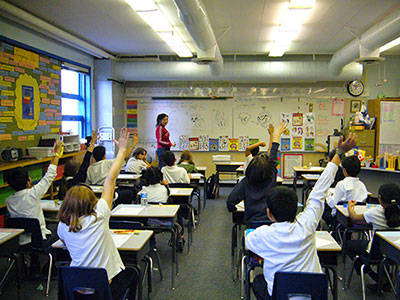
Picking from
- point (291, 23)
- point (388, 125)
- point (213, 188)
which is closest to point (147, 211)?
point (291, 23)

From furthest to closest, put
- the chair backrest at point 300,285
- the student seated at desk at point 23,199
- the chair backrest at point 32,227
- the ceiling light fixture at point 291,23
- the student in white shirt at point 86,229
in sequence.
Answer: the ceiling light fixture at point 291,23
the student seated at desk at point 23,199
the chair backrest at point 32,227
the student in white shirt at point 86,229
the chair backrest at point 300,285

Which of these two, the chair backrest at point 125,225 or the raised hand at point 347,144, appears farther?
the chair backrest at point 125,225

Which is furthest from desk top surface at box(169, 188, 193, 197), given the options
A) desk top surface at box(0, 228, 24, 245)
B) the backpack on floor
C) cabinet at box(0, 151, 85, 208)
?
the backpack on floor

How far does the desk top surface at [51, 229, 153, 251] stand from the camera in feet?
8.04

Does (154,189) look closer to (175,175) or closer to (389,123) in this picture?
(175,175)

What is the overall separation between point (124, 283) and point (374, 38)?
17.0 ft

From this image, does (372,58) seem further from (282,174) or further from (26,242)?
(26,242)

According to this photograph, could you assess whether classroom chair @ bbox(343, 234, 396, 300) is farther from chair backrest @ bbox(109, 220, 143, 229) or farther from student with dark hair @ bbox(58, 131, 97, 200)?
student with dark hair @ bbox(58, 131, 97, 200)

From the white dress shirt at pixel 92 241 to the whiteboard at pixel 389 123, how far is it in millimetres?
7876

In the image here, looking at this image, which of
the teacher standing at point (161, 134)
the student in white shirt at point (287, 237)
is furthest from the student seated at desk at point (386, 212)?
the teacher standing at point (161, 134)

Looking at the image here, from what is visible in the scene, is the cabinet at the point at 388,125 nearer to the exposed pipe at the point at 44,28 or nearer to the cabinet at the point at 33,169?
the exposed pipe at the point at 44,28

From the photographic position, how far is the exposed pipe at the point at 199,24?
3.88 m

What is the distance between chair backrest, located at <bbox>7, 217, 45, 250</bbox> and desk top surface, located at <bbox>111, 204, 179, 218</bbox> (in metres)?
0.68

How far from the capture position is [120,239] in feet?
8.54
